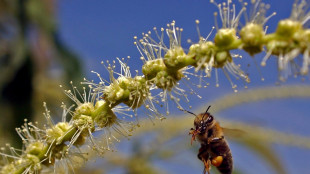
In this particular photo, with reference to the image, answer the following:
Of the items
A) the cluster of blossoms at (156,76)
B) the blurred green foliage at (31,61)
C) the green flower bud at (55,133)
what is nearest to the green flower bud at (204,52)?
the cluster of blossoms at (156,76)

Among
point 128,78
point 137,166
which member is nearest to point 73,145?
point 128,78

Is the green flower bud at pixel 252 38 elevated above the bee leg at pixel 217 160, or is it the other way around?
the green flower bud at pixel 252 38

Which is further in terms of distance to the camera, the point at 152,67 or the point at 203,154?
the point at 203,154

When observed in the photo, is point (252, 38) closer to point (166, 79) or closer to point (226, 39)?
point (226, 39)

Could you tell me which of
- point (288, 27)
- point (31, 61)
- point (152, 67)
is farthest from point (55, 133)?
point (31, 61)

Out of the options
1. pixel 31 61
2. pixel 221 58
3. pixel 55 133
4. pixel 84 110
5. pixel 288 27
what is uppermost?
A: pixel 288 27

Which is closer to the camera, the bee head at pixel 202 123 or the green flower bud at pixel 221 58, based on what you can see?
the green flower bud at pixel 221 58

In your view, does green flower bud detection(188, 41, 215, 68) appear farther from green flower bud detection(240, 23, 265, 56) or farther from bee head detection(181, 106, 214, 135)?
bee head detection(181, 106, 214, 135)

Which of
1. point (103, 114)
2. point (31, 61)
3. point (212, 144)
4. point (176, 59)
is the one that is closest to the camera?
point (176, 59)

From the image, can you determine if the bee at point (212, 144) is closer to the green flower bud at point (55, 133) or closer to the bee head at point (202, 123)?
the bee head at point (202, 123)
